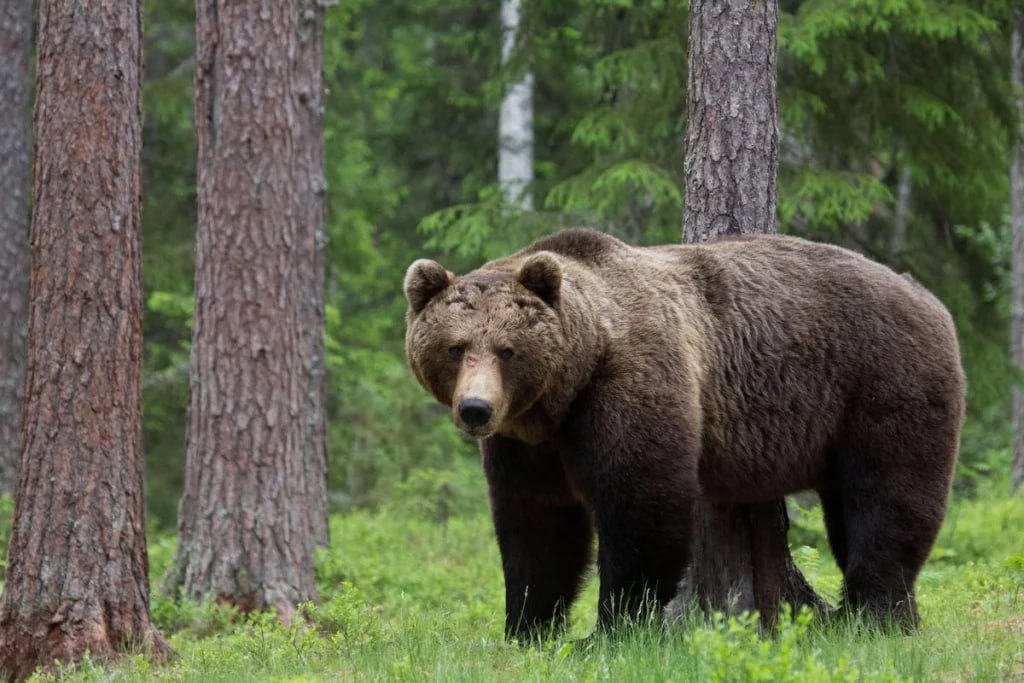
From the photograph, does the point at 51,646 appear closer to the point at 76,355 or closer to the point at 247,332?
the point at 76,355

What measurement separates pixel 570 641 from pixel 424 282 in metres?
1.88

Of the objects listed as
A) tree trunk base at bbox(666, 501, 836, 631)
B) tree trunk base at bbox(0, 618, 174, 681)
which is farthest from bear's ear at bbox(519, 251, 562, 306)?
tree trunk base at bbox(0, 618, 174, 681)

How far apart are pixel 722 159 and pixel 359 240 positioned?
1331 centimetres

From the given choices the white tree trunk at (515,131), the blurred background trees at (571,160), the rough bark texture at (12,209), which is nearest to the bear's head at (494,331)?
the blurred background trees at (571,160)

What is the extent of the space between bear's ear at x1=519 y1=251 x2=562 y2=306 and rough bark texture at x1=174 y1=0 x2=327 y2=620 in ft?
15.5

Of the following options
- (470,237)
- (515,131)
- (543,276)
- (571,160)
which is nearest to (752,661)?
(543,276)

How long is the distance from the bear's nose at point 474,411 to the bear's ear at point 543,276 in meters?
0.79

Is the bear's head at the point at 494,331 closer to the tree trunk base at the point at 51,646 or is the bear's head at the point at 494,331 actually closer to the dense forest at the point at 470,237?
the dense forest at the point at 470,237

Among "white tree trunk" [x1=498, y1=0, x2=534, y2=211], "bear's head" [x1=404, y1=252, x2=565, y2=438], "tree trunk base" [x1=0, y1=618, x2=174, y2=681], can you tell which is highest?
"white tree trunk" [x1=498, y1=0, x2=534, y2=211]

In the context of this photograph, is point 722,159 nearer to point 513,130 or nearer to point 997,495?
point 513,130

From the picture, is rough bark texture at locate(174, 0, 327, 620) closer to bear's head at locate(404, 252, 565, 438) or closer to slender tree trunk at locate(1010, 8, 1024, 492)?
bear's head at locate(404, 252, 565, 438)

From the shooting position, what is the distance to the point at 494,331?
632 cm

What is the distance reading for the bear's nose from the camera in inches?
234

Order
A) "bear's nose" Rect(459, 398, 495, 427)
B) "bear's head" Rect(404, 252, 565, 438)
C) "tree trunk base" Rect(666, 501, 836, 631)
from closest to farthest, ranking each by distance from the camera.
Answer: "bear's nose" Rect(459, 398, 495, 427), "bear's head" Rect(404, 252, 565, 438), "tree trunk base" Rect(666, 501, 836, 631)
